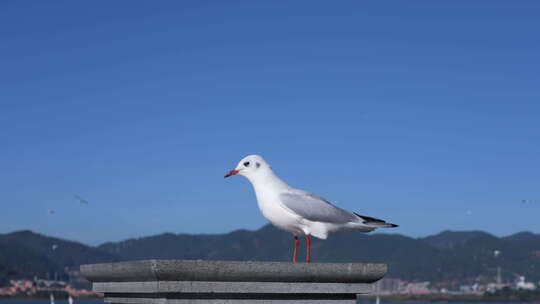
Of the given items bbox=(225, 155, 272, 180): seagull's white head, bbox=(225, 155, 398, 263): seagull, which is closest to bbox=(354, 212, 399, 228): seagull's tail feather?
bbox=(225, 155, 398, 263): seagull

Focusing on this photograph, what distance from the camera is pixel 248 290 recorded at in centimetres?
640

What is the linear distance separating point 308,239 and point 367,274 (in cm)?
124

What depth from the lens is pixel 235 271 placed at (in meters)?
6.26

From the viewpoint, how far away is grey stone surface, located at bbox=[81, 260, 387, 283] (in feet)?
20.0

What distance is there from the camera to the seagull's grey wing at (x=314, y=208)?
787cm

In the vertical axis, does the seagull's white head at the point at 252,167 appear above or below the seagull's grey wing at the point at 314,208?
above

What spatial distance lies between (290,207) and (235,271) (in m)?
1.72

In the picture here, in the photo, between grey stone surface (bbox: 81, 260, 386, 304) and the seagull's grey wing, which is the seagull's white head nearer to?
the seagull's grey wing

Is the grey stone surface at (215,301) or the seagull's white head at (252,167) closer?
the grey stone surface at (215,301)

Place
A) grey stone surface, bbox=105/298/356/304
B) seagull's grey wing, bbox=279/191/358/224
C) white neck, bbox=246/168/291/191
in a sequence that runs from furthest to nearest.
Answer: white neck, bbox=246/168/291/191 → seagull's grey wing, bbox=279/191/358/224 → grey stone surface, bbox=105/298/356/304

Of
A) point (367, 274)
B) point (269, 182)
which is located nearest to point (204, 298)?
point (367, 274)

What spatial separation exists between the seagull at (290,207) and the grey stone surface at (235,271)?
1.07 meters

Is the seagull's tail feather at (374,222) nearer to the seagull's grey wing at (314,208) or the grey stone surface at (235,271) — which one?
the seagull's grey wing at (314,208)

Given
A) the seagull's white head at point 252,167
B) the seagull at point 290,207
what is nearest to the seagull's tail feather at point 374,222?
the seagull at point 290,207
